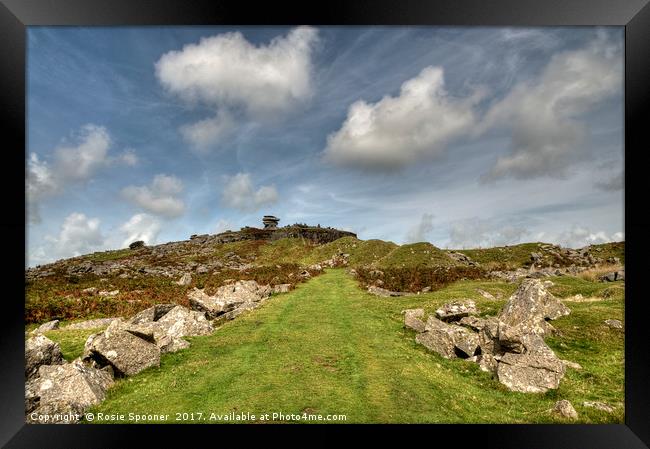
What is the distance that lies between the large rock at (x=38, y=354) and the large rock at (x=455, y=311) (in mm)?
19125

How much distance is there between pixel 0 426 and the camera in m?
8.20

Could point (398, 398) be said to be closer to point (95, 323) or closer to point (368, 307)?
point (368, 307)

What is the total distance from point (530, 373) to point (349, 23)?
44.7 feet

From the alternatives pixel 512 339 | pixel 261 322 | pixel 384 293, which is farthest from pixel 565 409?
pixel 384 293

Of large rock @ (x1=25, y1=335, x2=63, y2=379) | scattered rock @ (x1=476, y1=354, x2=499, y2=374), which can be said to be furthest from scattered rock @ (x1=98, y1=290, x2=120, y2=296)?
scattered rock @ (x1=476, y1=354, x2=499, y2=374)

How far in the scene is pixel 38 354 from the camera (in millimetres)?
10453

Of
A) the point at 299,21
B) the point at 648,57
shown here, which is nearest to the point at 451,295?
the point at 648,57

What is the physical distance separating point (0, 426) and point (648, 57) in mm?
21553

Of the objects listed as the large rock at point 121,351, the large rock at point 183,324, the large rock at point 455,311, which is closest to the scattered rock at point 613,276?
the large rock at point 455,311

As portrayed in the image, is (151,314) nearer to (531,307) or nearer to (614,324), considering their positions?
(531,307)

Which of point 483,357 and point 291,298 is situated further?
point 291,298

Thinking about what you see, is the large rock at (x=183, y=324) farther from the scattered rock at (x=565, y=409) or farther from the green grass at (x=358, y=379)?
the scattered rock at (x=565, y=409)

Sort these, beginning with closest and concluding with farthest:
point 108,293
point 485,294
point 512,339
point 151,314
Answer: point 512,339
point 151,314
point 485,294
point 108,293

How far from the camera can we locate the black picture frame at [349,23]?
845 centimetres
